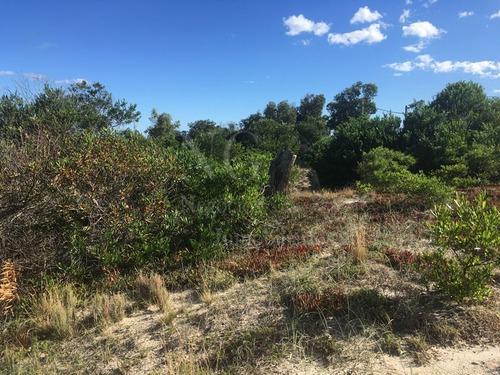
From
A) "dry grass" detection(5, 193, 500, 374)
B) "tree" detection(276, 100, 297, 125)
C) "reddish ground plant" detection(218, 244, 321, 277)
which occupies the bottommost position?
"dry grass" detection(5, 193, 500, 374)

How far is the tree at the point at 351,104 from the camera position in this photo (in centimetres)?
5206

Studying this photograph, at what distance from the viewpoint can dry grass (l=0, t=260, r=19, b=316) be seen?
3455 millimetres

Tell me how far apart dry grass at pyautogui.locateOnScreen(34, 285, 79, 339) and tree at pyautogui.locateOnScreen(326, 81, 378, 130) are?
51731mm

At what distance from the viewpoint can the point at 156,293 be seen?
387 centimetres

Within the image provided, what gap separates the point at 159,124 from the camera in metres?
45.3

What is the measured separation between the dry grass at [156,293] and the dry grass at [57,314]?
0.78m

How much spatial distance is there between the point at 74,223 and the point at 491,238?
5000 millimetres

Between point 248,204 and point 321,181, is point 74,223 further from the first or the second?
point 321,181

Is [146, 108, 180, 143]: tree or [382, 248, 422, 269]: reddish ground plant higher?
[146, 108, 180, 143]: tree

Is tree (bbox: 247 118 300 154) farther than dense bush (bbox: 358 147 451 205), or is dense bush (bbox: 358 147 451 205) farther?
tree (bbox: 247 118 300 154)

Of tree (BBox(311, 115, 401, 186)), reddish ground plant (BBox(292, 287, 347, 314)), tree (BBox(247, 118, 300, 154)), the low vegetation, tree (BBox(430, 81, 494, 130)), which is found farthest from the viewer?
tree (BBox(430, 81, 494, 130))

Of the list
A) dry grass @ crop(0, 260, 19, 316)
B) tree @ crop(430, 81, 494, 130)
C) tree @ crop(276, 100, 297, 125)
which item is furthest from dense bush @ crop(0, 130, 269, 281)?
tree @ crop(276, 100, 297, 125)

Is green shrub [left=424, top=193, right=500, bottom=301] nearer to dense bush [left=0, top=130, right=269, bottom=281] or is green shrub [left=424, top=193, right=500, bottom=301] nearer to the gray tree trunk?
dense bush [left=0, top=130, right=269, bottom=281]

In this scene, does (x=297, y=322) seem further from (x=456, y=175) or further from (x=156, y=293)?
(x=456, y=175)
